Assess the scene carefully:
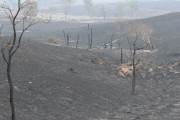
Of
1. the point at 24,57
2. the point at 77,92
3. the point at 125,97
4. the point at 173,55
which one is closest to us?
the point at 77,92

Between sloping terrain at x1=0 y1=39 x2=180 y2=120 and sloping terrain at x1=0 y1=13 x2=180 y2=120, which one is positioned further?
sloping terrain at x1=0 y1=13 x2=180 y2=120

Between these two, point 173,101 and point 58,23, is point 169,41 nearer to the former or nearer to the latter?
point 173,101

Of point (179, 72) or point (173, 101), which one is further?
point (179, 72)

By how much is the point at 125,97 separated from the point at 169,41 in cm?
5824

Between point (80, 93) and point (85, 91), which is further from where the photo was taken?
point (85, 91)

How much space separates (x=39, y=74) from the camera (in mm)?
43094

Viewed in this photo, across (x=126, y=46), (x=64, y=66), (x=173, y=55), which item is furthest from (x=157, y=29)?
(x=64, y=66)

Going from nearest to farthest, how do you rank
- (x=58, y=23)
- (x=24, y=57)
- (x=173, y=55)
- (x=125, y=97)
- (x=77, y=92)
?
(x=77, y=92)
(x=125, y=97)
(x=24, y=57)
(x=173, y=55)
(x=58, y=23)

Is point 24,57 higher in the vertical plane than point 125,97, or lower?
higher

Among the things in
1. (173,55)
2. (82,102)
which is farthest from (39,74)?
(173,55)

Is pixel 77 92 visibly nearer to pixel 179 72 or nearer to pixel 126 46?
pixel 179 72

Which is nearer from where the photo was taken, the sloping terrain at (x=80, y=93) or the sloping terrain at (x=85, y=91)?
the sloping terrain at (x=80, y=93)

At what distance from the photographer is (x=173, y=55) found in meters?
76.4

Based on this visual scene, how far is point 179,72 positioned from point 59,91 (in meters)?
26.9
